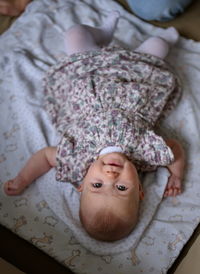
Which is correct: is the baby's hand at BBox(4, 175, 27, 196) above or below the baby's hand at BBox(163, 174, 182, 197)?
below

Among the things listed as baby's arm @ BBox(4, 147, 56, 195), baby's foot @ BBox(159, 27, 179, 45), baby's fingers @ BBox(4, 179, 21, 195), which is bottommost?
baby's fingers @ BBox(4, 179, 21, 195)

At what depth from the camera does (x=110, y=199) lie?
40.6 inches

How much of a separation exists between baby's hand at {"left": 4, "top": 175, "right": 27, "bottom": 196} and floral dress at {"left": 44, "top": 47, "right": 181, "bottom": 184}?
0.11 meters

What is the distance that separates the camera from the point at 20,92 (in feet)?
4.60

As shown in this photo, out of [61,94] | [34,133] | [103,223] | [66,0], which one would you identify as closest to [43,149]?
[34,133]

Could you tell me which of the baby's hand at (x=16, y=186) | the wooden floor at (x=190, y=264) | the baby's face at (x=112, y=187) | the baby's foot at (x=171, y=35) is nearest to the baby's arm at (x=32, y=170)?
the baby's hand at (x=16, y=186)

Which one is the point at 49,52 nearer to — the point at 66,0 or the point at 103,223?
the point at 66,0

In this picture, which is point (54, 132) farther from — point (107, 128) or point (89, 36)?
point (89, 36)

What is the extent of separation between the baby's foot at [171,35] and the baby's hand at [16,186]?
741 mm

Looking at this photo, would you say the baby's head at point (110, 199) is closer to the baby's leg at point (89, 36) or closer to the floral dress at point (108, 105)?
the floral dress at point (108, 105)

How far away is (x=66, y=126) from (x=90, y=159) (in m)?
0.17

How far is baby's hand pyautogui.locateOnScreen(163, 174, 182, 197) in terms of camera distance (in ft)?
3.98

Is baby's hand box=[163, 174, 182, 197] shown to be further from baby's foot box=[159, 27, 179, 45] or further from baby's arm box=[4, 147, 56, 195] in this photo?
baby's foot box=[159, 27, 179, 45]

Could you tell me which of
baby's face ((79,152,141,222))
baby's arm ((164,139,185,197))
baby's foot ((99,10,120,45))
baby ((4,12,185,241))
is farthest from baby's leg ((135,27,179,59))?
baby's face ((79,152,141,222))
